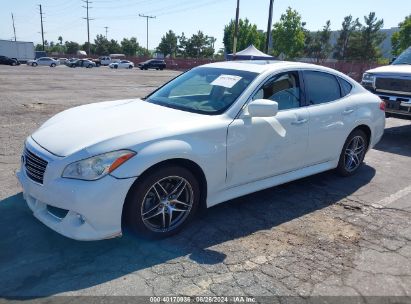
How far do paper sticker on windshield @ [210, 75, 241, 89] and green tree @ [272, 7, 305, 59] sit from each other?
5383cm

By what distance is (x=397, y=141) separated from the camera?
794cm

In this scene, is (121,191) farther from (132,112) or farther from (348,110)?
(348,110)

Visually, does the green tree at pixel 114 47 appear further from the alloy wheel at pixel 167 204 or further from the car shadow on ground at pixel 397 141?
the alloy wheel at pixel 167 204

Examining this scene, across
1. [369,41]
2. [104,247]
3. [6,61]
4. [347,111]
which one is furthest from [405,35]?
[104,247]

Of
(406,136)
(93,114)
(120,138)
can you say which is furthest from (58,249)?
(406,136)

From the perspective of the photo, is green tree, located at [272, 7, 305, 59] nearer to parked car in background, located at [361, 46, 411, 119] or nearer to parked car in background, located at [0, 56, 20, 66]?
parked car in background, located at [0, 56, 20, 66]

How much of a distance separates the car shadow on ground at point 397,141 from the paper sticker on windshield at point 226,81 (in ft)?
14.3

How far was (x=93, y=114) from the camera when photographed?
12.9 ft

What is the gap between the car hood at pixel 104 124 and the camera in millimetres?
3191

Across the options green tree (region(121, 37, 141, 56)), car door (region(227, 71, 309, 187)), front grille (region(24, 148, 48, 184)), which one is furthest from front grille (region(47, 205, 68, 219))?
green tree (region(121, 37, 141, 56))

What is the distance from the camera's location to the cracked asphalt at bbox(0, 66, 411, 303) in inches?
111

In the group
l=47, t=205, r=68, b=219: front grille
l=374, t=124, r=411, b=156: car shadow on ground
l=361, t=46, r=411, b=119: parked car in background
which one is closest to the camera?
l=47, t=205, r=68, b=219: front grille

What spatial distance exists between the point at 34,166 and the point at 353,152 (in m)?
4.18

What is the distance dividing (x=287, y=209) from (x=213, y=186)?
1134mm
